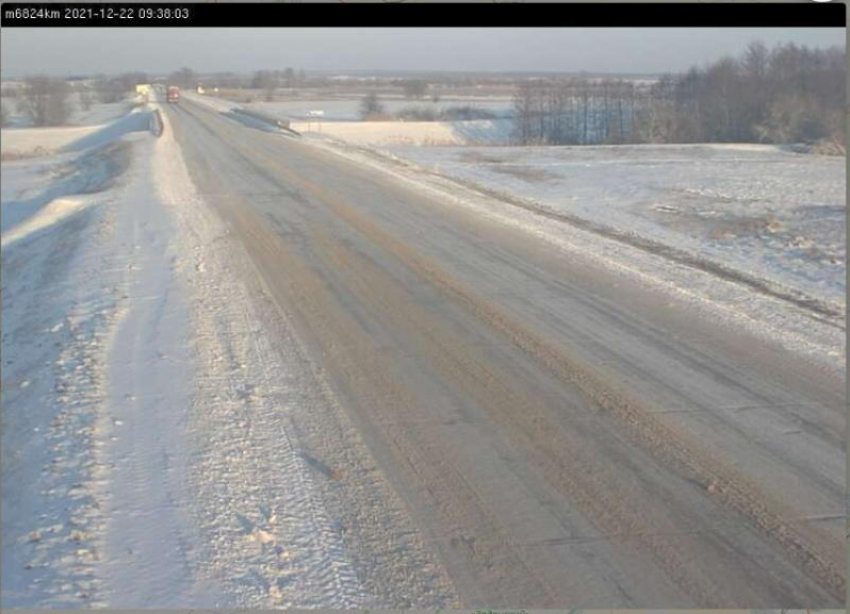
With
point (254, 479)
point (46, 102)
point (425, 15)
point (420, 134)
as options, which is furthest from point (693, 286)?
point (420, 134)

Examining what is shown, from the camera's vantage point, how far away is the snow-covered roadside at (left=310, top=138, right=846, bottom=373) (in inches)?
284

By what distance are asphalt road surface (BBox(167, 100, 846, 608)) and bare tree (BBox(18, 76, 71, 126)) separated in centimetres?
258

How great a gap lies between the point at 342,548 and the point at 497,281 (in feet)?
18.5

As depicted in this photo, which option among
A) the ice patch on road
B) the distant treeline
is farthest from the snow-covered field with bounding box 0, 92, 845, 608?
the distant treeline

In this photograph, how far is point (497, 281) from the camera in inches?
359

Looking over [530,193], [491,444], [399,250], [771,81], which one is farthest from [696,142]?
[491,444]

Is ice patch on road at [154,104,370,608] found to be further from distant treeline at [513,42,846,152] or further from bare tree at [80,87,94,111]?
distant treeline at [513,42,846,152]

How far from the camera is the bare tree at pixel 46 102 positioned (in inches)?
181

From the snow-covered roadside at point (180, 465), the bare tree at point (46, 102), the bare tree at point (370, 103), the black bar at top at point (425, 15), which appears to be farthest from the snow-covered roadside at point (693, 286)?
the bare tree at point (46, 102)

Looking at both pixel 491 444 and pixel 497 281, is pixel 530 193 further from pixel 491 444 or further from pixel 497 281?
pixel 491 444

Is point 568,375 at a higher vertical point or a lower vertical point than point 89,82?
lower

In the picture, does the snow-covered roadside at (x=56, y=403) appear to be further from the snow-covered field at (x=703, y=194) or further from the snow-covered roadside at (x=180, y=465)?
the snow-covered field at (x=703, y=194)

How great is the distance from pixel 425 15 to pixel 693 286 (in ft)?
23.3

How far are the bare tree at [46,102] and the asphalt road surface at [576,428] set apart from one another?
2.58 metres
